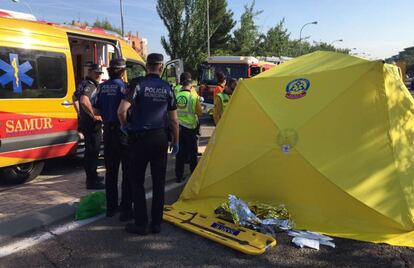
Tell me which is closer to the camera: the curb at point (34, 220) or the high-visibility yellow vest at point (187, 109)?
the curb at point (34, 220)

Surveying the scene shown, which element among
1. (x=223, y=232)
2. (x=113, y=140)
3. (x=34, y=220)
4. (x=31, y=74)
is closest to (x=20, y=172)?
(x=31, y=74)

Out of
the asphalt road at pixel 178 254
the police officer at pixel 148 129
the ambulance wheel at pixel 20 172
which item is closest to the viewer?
the asphalt road at pixel 178 254

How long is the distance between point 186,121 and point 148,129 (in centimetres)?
234

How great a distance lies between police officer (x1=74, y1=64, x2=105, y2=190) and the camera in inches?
238

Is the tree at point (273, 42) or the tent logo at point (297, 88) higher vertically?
the tree at point (273, 42)

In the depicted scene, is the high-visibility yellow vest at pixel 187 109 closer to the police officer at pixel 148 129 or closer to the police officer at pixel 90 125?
the police officer at pixel 90 125

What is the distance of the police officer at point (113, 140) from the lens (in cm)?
487

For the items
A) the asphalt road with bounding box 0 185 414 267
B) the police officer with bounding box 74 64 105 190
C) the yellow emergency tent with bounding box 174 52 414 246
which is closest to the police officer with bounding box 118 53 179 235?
the asphalt road with bounding box 0 185 414 267

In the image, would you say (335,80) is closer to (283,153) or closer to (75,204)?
(283,153)

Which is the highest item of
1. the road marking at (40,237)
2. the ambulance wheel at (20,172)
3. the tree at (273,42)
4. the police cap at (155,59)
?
the tree at (273,42)

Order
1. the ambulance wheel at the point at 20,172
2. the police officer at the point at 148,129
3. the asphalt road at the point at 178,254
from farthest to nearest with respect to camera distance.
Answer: the ambulance wheel at the point at 20,172, the police officer at the point at 148,129, the asphalt road at the point at 178,254

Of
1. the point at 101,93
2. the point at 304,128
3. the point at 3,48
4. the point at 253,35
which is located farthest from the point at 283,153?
the point at 253,35

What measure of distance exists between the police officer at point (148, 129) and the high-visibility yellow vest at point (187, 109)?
1.94 m

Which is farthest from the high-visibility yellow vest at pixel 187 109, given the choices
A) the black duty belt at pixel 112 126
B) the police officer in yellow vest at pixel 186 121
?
the black duty belt at pixel 112 126
